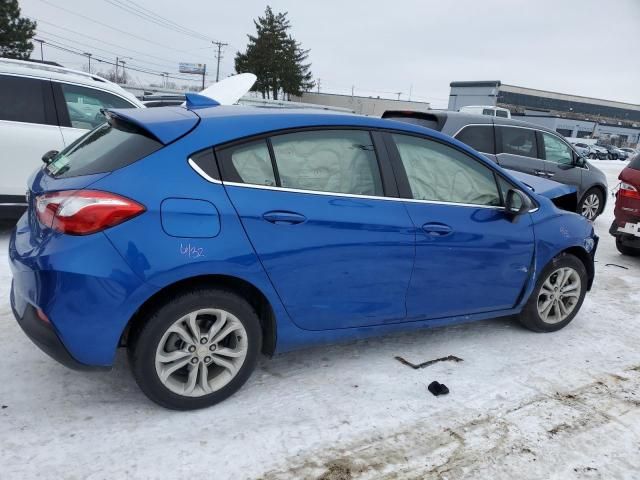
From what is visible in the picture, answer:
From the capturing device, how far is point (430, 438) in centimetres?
267

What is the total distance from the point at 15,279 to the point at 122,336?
66 cm

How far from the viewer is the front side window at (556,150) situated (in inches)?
332

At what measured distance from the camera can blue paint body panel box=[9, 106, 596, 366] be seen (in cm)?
238

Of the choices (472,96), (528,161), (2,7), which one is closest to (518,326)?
(528,161)

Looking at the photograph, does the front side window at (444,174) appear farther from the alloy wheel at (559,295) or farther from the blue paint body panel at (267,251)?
the alloy wheel at (559,295)

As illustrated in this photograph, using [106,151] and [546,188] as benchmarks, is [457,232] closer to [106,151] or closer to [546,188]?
[106,151]

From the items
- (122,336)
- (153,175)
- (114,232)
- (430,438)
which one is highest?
(153,175)

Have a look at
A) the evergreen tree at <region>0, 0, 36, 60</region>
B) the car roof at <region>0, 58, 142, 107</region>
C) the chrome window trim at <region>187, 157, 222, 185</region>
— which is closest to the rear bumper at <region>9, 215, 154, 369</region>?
the chrome window trim at <region>187, 157, 222, 185</region>

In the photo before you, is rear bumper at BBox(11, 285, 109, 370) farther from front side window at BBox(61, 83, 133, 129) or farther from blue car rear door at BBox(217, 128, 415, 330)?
front side window at BBox(61, 83, 133, 129)

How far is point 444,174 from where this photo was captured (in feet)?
11.2

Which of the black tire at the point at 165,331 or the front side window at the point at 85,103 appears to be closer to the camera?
the black tire at the point at 165,331

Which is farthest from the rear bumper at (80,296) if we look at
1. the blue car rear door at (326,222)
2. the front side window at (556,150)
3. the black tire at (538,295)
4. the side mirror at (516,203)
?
the front side window at (556,150)

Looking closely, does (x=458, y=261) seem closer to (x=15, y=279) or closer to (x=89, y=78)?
(x=15, y=279)

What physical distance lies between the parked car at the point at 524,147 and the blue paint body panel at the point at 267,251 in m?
3.96
